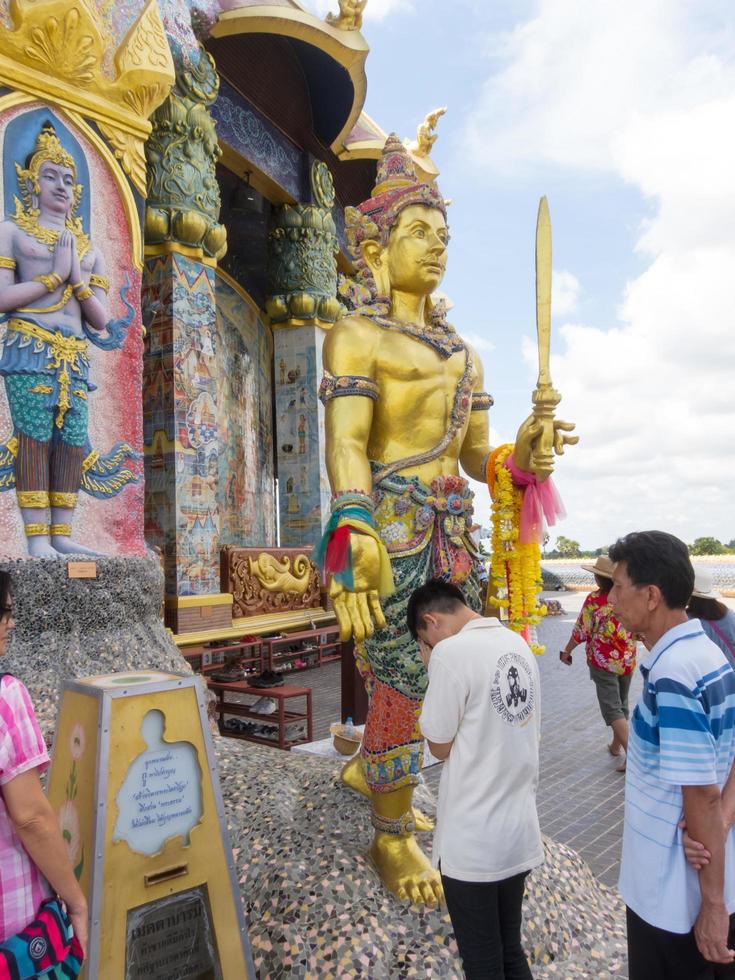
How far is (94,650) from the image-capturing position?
4.96 m

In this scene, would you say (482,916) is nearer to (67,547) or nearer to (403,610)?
(403,610)

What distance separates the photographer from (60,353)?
5465 mm

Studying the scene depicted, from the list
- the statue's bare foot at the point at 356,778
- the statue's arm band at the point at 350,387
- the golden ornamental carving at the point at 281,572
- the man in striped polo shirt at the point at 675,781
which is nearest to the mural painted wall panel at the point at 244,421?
the golden ornamental carving at the point at 281,572

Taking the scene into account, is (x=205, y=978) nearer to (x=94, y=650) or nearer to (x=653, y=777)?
(x=653, y=777)

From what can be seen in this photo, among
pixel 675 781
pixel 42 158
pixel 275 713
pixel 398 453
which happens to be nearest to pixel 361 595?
pixel 398 453

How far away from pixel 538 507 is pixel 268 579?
6.80 meters

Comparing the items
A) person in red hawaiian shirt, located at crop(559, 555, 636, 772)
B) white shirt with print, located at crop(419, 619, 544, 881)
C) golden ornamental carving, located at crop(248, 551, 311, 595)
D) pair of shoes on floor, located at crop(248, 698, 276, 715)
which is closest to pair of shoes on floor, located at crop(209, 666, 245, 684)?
pair of shoes on floor, located at crop(248, 698, 276, 715)

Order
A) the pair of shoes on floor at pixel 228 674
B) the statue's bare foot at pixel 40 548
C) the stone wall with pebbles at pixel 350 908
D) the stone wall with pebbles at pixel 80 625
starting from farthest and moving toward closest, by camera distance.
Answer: the pair of shoes on floor at pixel 228 674 < the statue's bare foot at pixel 40 548 < the stone wall with pebbles at pixel 80 625 < the stone wall with pebbles at pixel 350 908

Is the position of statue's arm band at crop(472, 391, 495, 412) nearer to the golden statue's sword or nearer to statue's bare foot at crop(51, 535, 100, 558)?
the golden statue's sword

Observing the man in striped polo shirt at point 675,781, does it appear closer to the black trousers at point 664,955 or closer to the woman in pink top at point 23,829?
the black trousers at point 664,955

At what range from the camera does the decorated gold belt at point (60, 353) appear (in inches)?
209

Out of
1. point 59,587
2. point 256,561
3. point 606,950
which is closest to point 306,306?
point 256,561

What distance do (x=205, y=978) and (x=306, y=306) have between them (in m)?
9.64

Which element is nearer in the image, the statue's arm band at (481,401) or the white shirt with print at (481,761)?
the white shirt with print at (481,761)
